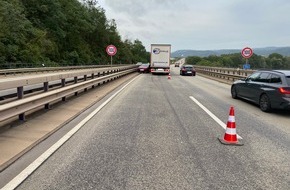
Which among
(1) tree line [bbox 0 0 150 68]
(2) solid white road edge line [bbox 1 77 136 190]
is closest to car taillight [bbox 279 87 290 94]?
(2) solid white road edge line [bbox 1 77 136 190]

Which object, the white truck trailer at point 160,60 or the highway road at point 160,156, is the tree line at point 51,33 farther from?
the highway road at point 160,156

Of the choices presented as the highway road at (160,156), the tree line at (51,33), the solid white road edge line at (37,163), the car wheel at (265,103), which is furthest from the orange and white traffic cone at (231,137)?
the tree line at (51,33)

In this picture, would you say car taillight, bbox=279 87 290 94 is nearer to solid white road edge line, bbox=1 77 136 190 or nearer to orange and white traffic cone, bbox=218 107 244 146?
orange and white traffic cone, bbox=218 107 244 146

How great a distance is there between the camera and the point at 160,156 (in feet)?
18.7

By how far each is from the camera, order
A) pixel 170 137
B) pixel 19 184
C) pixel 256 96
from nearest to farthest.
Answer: pixel 19 184
pixel 170 137
pixel 256 96

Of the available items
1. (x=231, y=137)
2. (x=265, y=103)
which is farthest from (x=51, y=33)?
(x=231, y=137)

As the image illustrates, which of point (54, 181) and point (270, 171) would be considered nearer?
point (54, 181)

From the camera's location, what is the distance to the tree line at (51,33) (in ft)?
136

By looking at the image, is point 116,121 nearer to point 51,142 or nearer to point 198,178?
point 51,142

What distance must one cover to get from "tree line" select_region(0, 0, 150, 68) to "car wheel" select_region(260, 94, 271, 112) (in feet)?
84.5

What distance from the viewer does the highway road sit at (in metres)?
4.50

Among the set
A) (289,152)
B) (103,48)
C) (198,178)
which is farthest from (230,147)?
(103,48)

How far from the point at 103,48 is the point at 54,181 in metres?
94.0

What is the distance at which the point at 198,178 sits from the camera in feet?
15.3
